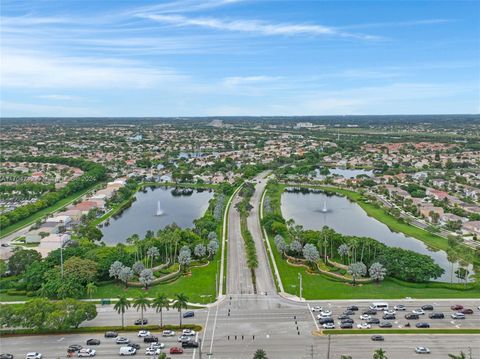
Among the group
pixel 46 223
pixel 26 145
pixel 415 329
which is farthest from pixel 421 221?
pixel 26 145

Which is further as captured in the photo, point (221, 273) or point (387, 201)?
point (387, 201)

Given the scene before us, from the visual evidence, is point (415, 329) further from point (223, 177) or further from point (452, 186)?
point (223, 177)

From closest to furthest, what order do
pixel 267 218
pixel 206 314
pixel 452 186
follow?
pixel 206 314
pixel 267 218
pixel 452 186

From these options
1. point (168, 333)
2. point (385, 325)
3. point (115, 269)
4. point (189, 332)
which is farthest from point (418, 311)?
point (115, 269)

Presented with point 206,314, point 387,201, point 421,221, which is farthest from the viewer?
point 387,201

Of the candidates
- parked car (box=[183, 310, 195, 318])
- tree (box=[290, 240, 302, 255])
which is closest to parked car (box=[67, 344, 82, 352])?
parked car (box=[183, 310, 195, 318])

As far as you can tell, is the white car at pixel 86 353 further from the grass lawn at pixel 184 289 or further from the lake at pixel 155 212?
the lake at pixel 155 212

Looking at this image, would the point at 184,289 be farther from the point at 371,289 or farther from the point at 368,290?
the point at 371,289
